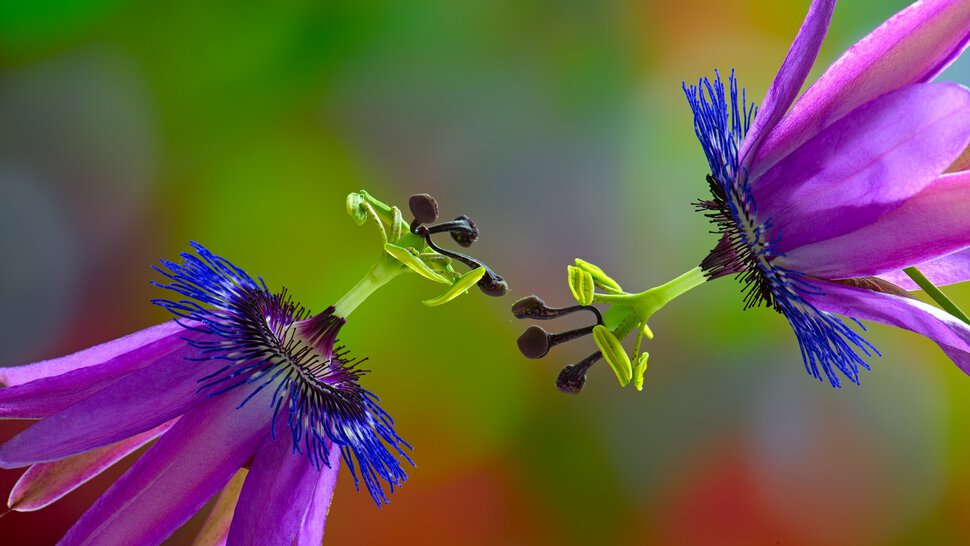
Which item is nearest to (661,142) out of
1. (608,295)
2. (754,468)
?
(754,468)

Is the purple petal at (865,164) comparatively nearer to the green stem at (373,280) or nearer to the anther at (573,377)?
the anther at (573,377)

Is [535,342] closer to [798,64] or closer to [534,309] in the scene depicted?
[534,309]

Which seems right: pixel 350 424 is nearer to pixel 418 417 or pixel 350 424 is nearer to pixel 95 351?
pixel 95 351

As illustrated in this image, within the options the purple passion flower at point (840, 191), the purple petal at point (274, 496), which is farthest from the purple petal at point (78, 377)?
the purple passion flower at point (840, 191)

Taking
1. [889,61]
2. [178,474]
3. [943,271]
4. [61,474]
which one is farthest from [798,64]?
[61,474]

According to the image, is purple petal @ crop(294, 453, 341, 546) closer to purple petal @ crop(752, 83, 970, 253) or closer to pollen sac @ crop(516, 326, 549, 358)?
pollen sac @ crop(516, 326, 549, 358)

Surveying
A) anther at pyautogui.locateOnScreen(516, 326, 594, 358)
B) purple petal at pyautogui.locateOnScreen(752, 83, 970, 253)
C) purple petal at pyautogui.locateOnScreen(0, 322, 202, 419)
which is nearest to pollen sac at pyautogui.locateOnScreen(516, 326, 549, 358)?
anther at pyautogui.locateOnScreen(516, 326, 594, 358)
